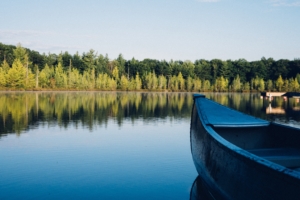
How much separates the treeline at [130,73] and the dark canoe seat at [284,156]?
236ft

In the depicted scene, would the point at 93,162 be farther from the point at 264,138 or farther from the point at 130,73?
the point at 130,73

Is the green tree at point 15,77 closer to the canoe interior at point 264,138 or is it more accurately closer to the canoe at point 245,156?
the canoe at point 245,156

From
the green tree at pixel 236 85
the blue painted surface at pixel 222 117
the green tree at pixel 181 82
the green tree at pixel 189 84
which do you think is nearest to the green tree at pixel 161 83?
the green tree at pixel 181 82

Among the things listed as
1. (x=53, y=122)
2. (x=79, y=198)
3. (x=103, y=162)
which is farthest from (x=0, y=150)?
(x=53, y=122)

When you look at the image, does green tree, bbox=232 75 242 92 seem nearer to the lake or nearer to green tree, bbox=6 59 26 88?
green tree, bbox=6 59 26 88

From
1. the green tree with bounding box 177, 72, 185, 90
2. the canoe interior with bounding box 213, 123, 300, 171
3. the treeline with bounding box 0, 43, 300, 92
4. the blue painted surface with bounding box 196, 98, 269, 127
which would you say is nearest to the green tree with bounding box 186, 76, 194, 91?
the treeline with bounding box 0, 43, 300, 92

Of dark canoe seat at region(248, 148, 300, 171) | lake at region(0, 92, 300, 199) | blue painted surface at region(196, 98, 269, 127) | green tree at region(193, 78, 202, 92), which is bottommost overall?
lake at region(0, 92, 300, 199)

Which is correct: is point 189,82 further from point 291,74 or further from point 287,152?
point 287,152

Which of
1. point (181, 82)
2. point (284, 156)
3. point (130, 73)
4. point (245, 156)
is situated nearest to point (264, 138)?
point (284, 156)

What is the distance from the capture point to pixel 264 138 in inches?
371

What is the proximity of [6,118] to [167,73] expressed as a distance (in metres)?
84.6

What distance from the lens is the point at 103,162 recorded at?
10969 mm

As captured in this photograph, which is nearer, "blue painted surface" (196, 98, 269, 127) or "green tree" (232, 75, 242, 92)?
"blue painted surface" (196, 98, 269, 127)

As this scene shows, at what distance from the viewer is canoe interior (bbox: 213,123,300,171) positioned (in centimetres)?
847
